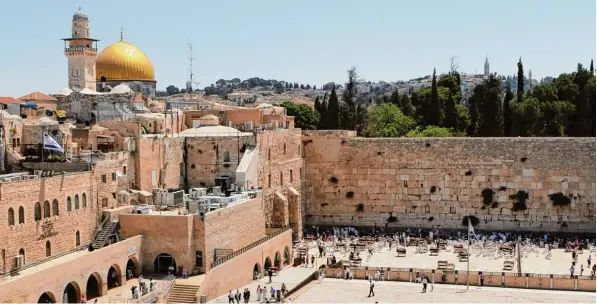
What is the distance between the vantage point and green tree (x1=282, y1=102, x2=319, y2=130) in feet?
186

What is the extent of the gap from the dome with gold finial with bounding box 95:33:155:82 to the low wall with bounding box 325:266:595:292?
66.1ft

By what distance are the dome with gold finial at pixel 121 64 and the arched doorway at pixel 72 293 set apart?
23.4m

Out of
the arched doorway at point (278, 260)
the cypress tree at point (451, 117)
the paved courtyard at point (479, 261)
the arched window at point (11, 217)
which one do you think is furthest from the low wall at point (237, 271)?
the cypress tree at point (451, 117)

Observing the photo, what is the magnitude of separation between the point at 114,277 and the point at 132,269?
0.99 meters

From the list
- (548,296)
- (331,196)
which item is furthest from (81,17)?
(548,296)

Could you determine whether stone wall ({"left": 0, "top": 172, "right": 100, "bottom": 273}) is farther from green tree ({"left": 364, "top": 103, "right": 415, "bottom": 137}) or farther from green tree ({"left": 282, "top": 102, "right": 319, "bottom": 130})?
green tree ({"left": 282, "top": 102, "right": 319, "bottom": 130})

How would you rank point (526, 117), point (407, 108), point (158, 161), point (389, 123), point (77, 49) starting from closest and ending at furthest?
1. point (158, 161)
2. point (77, 49)
3. point (526, 117)
4. point (389, 123)
5. point (407, 108)

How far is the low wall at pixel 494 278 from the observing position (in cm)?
2633

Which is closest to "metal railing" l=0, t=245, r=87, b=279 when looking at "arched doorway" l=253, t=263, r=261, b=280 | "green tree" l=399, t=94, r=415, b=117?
"arched doorway" l=253, t=263, r=261, b=280

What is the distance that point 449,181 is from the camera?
35.4m

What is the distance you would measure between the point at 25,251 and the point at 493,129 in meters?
29.4

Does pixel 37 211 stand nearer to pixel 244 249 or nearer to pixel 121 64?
pixel 244 249

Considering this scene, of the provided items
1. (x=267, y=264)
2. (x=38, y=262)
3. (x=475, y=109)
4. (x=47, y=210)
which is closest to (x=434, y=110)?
(x=475, y=109)

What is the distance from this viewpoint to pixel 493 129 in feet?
145
